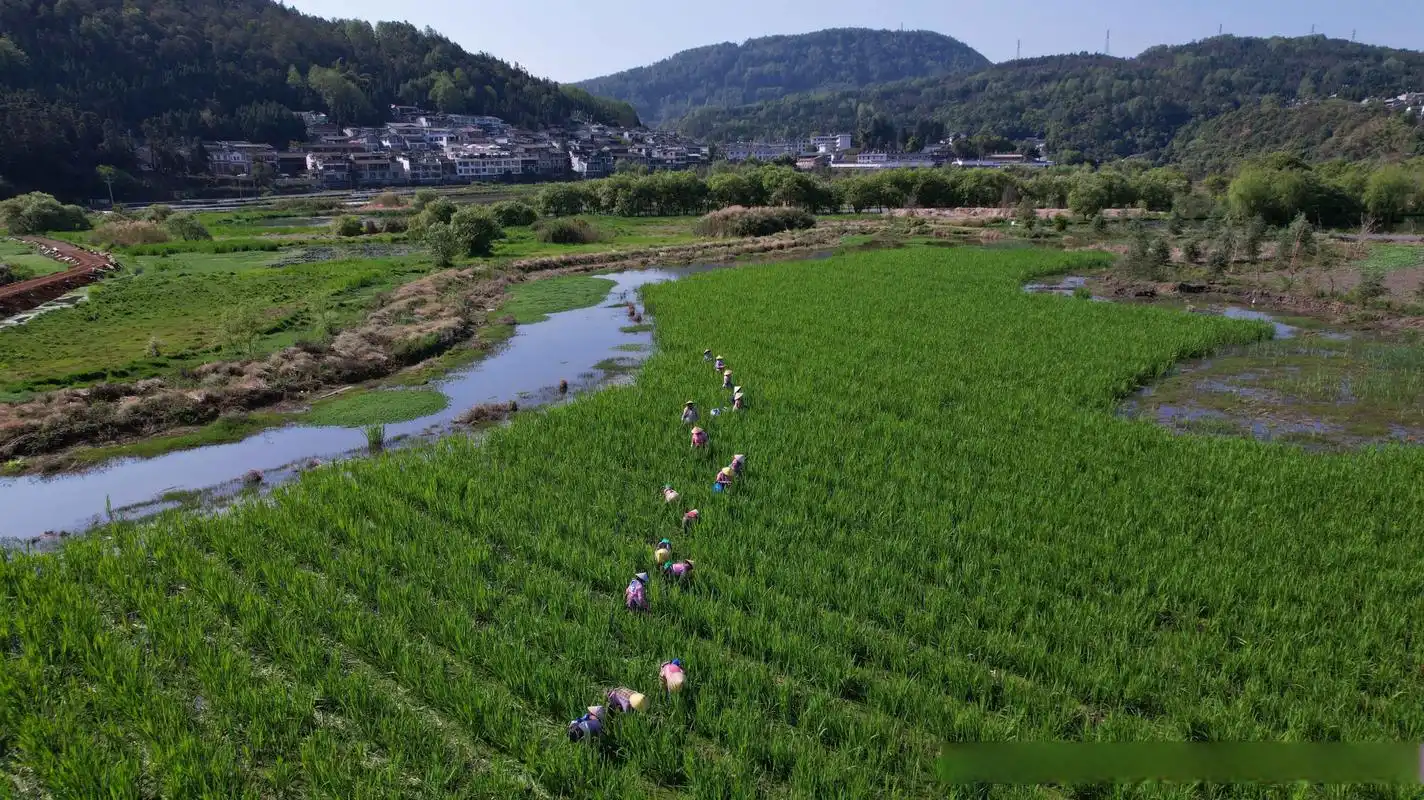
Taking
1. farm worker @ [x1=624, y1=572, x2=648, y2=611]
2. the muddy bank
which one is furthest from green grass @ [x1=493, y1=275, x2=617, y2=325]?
farm worker @ [x1=624, y1=572, x2=648, y2=611]

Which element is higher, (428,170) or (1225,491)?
(428,170)

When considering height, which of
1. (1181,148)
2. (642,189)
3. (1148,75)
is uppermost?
(1148,75)

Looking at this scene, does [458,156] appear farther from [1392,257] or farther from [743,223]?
[1392,257]

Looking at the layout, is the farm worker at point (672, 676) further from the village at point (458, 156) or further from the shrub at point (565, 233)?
the village at point (458, 156)

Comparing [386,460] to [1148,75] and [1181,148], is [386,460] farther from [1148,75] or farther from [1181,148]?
[1148,75]

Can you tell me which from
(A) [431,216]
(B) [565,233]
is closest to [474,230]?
(B) [565,233]

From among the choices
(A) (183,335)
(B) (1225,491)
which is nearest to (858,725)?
(B) (1225,491)

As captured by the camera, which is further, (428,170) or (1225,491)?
(428,170)

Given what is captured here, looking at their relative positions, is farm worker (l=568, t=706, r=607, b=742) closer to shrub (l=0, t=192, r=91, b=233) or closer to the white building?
shrub (l=0, t=192, r=91, b=233)
